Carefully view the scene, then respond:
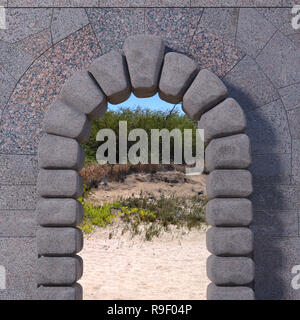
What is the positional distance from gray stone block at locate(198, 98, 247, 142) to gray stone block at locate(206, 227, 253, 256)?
973mm

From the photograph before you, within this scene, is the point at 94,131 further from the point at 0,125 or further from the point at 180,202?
the point at 0,125

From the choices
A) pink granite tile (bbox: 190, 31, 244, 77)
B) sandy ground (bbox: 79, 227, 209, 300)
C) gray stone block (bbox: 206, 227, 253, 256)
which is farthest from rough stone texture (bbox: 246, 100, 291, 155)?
sandy ground (bbox: 79, 227, 209, 300)

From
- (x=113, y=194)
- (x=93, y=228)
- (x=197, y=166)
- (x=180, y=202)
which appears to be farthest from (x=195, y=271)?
(x=197, y=166)

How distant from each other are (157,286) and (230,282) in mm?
3988

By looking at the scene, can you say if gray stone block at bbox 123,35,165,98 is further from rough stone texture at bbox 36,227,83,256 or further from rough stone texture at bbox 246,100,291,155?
rough stone texture at bbox 36,227,83,256

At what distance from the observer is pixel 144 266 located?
8648 millimetres

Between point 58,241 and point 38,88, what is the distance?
169 centimetres

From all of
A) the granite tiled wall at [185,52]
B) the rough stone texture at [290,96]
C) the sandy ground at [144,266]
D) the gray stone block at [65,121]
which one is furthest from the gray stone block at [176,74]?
the sandy ground at [144,266]

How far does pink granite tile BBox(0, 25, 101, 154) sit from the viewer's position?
4047 mm

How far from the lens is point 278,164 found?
401cm

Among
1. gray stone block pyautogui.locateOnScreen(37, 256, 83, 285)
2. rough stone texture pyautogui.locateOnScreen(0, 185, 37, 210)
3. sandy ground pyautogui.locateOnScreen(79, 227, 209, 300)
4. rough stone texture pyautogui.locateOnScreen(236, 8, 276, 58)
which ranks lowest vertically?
sandy ground pyautogui.locateOnScreen(79, 227, 209, 300)

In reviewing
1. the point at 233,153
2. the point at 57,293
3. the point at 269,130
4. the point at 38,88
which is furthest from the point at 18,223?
the point at 269,130

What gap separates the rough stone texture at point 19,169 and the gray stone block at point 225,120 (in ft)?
6.24

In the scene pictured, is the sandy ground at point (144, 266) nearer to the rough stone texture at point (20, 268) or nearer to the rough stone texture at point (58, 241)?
the rough stone texture at point (20, 268)
